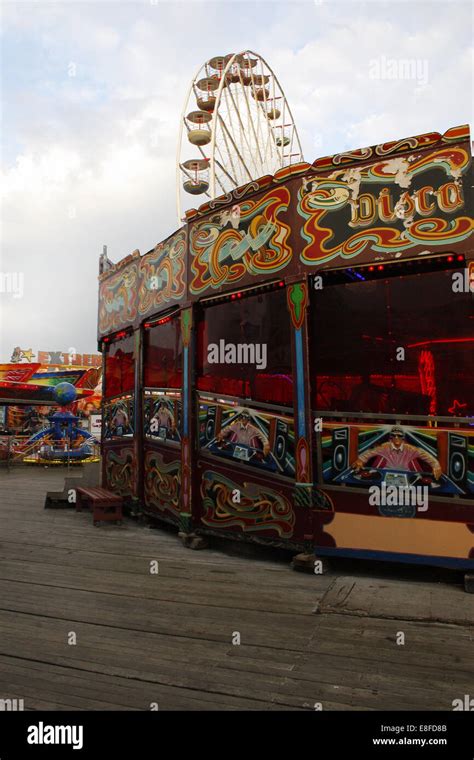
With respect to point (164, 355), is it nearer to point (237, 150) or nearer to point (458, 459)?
point (458, 459)

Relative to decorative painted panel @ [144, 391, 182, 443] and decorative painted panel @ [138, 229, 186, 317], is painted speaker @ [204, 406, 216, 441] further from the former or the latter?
decorative painted panel @ [138, 229, 186, 317]

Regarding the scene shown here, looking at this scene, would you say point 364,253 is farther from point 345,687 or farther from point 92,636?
point 92,636

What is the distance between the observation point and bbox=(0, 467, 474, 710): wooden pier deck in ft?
10.5

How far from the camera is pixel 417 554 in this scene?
542 centimetres

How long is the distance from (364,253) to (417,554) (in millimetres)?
3247

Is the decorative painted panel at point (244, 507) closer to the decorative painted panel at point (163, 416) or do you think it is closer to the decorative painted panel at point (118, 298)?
the decorative painted panel at point (163, 416)

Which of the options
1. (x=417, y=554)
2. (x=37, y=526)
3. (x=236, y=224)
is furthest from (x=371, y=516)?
(x=37, y=526)

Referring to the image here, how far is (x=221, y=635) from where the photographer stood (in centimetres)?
414

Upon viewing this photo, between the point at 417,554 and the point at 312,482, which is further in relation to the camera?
the point at 312,482

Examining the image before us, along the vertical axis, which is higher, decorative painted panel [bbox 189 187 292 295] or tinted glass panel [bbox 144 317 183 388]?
decorative painted panel [bbox 189 187 292 295]

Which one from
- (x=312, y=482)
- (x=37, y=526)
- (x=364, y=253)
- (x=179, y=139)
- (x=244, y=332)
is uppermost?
(x=179, y=139)

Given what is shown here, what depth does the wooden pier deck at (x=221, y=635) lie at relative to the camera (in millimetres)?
3203

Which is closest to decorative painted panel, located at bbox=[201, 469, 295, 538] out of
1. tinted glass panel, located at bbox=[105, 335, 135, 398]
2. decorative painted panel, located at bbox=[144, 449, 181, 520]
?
decorative painted panel, located at bbox=[144, 449, 181, 520]

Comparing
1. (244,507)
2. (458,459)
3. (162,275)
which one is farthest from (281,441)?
(162,275)
